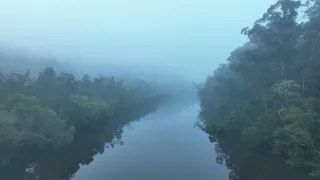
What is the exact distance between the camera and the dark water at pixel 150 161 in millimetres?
33688

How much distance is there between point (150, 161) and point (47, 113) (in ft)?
39.9

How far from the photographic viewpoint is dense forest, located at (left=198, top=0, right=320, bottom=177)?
3156 cm

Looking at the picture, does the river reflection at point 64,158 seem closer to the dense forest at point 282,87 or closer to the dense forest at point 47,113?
the dense forest at point 47,113

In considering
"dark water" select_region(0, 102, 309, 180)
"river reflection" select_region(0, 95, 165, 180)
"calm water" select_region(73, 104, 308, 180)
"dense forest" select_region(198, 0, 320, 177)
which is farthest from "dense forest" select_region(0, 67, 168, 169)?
"dense forest" select_region(198, 0, 320, 177)

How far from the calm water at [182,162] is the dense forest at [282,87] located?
72.2 inches

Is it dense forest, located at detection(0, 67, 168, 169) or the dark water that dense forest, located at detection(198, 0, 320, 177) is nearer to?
the dark water

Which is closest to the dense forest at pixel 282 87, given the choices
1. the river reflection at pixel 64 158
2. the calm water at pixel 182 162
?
the calm water at pixel 182 162

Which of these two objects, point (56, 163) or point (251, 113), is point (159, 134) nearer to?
point (251, 113)

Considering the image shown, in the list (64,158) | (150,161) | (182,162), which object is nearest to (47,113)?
(64,158)

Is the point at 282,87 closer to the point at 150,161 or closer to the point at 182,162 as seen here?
the point at 182,162

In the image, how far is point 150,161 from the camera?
39.9m

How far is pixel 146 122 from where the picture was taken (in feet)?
240

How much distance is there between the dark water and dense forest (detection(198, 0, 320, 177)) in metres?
2.16

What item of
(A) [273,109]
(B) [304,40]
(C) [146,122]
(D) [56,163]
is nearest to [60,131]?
(D) [56,163]
